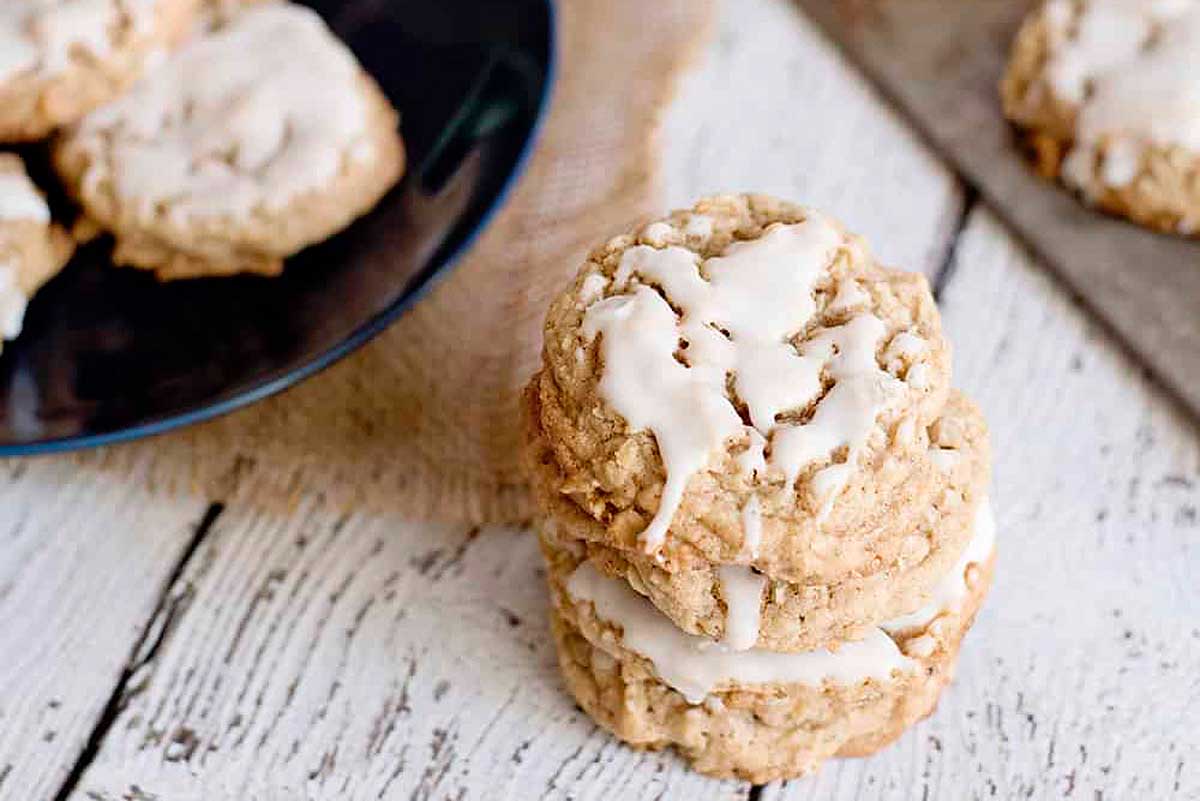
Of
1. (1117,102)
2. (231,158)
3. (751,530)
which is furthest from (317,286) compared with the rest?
(1117,102)

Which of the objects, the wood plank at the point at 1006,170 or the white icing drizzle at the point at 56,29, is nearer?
the white icing drizzle at the point at 56,29

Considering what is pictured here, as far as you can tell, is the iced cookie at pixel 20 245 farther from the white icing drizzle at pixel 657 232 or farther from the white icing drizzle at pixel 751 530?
the white icing drizzle at pixel 751 530

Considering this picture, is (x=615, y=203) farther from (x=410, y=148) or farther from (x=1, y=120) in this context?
(x=1, y=120)

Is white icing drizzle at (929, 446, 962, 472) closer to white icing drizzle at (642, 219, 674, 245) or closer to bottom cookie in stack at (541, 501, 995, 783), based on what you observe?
bottom cookie in stack at (541, 501, 995, 783)

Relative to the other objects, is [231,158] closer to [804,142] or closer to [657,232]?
[657,232]

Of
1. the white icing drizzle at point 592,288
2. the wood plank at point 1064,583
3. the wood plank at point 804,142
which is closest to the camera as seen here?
the white icing drizzle at point 592,288

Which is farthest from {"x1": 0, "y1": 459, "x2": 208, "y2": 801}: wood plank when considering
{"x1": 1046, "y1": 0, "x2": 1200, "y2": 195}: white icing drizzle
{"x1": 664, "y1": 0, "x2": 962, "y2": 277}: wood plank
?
{"x1": 1046, "y1": 0, "x2": 1200, "y2": 195}: white icing drizzle

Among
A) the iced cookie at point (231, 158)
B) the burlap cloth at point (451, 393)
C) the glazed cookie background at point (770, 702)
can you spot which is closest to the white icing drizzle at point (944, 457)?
the glazed cookie background at point (770, 702)
